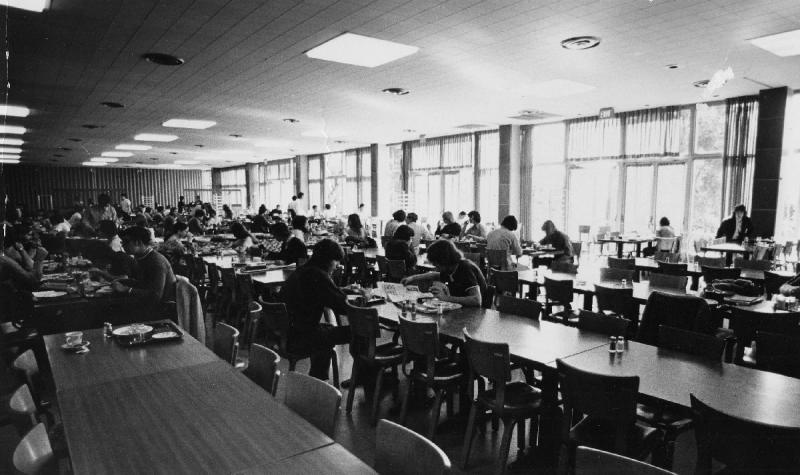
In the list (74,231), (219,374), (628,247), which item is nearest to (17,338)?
(219,374)

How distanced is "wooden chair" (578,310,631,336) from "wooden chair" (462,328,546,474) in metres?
0.70

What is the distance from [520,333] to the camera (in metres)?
3.56

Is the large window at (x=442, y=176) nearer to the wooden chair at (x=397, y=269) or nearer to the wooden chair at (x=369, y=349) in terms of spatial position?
the wooden chair at (x=397, y=269)

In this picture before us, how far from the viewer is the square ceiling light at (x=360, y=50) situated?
557 cm

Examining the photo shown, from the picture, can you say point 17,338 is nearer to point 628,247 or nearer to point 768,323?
point 768,323

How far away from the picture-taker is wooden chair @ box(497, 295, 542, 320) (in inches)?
157

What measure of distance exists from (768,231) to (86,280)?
422 inches

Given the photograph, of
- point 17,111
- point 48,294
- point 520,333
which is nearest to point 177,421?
point 520,333

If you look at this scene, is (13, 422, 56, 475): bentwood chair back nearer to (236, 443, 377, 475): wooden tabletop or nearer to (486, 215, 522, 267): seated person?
(236, 443, 377, 475): wooden tabletop

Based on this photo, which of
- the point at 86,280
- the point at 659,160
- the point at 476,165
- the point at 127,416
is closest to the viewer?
the point at 127,416

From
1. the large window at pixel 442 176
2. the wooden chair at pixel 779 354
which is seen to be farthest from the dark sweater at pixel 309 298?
the large window at pixel 442 176

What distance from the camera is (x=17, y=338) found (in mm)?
4562

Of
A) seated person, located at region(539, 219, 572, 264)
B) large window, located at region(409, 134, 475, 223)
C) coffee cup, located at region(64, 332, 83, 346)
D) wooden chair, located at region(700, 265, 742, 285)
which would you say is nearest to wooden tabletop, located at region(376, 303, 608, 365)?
coffee cup, located at region(64, 332, 83, 346)

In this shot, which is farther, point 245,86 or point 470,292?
point 245,86
